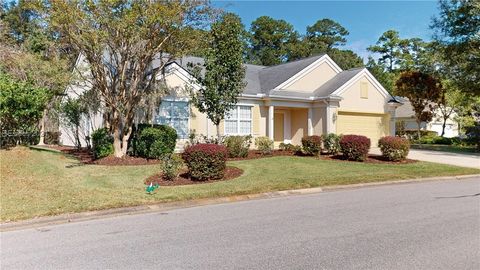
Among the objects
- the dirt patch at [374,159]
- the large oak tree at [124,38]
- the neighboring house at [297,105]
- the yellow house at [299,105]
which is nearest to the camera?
the large oak tree at [124,38]

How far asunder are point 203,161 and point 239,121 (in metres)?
9.36

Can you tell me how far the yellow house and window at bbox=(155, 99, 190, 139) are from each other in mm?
20

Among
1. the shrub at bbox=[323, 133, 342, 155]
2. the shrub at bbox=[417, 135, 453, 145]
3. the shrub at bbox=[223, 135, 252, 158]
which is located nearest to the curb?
the shrub at bbox=[323, 133, 342, 155]

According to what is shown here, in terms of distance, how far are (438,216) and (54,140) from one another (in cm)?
2348

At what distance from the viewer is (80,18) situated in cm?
1291

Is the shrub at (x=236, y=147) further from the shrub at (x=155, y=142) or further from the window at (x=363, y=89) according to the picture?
the window at (x=363, y=89)

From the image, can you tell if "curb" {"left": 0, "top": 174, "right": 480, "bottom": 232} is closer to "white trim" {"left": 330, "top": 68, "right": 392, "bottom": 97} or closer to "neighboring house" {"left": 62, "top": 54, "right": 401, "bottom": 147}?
"neighboring house" {"left": 62, "top": 54, "right": 401, "bottom": 147}

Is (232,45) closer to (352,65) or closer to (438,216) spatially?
(438,216)

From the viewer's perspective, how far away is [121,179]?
11.6m

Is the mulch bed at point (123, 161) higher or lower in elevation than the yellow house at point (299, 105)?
lower

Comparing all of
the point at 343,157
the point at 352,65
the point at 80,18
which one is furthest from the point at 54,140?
the point at 352,65

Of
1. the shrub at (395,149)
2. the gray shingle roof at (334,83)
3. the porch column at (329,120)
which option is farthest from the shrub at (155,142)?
the gray shingle roof at (334,83)

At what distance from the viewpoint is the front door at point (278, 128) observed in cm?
2352

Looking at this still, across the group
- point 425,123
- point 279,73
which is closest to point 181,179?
point 279,73
